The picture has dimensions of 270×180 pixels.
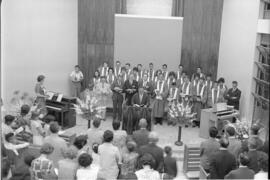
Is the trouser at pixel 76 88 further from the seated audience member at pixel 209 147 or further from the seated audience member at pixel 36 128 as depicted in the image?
the seated audience member at pixel 209 147

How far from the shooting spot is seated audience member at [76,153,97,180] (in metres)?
5.29

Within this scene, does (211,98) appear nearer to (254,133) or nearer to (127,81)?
(127,81)

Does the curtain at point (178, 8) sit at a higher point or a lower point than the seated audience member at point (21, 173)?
higher

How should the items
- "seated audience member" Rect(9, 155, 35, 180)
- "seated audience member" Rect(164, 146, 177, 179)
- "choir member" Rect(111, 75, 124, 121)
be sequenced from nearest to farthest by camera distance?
"seated audience member" Rect(9, 155, 35, 180) → "seated audience member" Rect(164, 146, 177, 179) → "choir member" Rect(111, 75, 124, 121)

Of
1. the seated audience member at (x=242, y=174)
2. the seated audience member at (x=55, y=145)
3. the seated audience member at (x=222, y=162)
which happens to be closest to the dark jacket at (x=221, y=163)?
the seated audience member at (x=222, y=162)

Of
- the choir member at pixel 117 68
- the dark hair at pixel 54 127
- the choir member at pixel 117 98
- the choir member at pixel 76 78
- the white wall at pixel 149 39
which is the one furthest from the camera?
the white wall at pixel 149 39

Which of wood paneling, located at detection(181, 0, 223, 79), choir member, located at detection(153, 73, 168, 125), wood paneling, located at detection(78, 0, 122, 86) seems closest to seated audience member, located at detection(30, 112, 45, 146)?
choir member, located at detection(153, 73, 168, 125)

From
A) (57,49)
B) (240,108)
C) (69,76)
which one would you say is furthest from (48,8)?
(240,108)

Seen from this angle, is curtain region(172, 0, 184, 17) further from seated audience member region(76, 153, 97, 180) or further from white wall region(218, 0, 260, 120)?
seated audience member region(76, 153, 97, 180)

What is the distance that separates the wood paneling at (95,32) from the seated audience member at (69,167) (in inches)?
340

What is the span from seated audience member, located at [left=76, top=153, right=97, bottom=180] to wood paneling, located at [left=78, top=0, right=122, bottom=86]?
8.84 metres

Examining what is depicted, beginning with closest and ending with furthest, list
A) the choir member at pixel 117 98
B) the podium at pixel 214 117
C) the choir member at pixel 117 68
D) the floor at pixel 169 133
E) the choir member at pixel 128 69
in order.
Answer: the floor at pixel 169 133, the podium at pixel 214 117, the choir member at pixel 117 98, the choir member at pixel 128 69, the choir member at pixel 117 68

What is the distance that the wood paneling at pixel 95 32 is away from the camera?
13.8m

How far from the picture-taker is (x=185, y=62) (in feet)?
45.2
